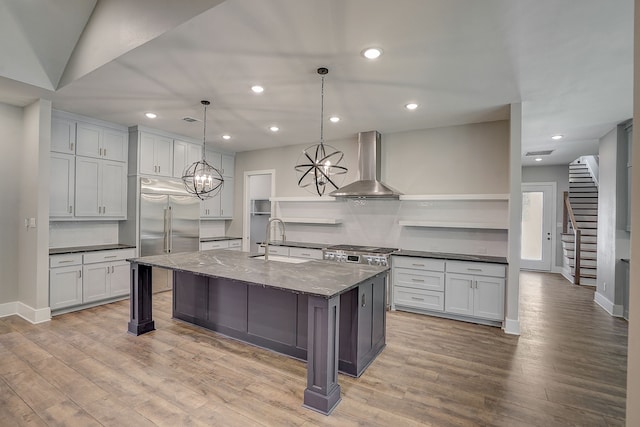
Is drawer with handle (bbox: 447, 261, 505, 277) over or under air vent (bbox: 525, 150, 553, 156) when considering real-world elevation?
under

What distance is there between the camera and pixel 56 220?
171 inches

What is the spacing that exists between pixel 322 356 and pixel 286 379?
1.91 feet

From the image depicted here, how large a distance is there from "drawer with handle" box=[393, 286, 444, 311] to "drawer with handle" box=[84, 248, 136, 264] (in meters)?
4.07

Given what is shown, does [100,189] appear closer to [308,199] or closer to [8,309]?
[8,309]

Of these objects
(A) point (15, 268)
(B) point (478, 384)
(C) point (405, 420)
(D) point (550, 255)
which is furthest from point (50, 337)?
(D) point (550, 255)

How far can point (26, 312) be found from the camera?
157 inches

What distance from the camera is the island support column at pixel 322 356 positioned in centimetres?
224

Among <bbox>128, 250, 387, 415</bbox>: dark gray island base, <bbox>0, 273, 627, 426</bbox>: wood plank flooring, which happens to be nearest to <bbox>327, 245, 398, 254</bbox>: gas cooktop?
<bbox>0, 273, 627, 426</bbox>: wood plank flooring

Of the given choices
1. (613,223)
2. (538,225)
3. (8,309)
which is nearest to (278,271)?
(8,309)

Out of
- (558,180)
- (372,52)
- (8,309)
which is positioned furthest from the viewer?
(558,180)

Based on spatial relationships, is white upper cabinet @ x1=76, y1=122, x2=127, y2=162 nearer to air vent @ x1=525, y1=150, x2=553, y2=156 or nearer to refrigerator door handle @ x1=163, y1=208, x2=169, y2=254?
refrigerator door handle @ x1=163, y1=208, x2=169, y2=254

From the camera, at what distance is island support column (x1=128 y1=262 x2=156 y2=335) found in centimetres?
349

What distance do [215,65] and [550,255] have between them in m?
8.38

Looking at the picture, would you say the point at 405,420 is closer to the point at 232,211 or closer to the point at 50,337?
the point at 50,337
